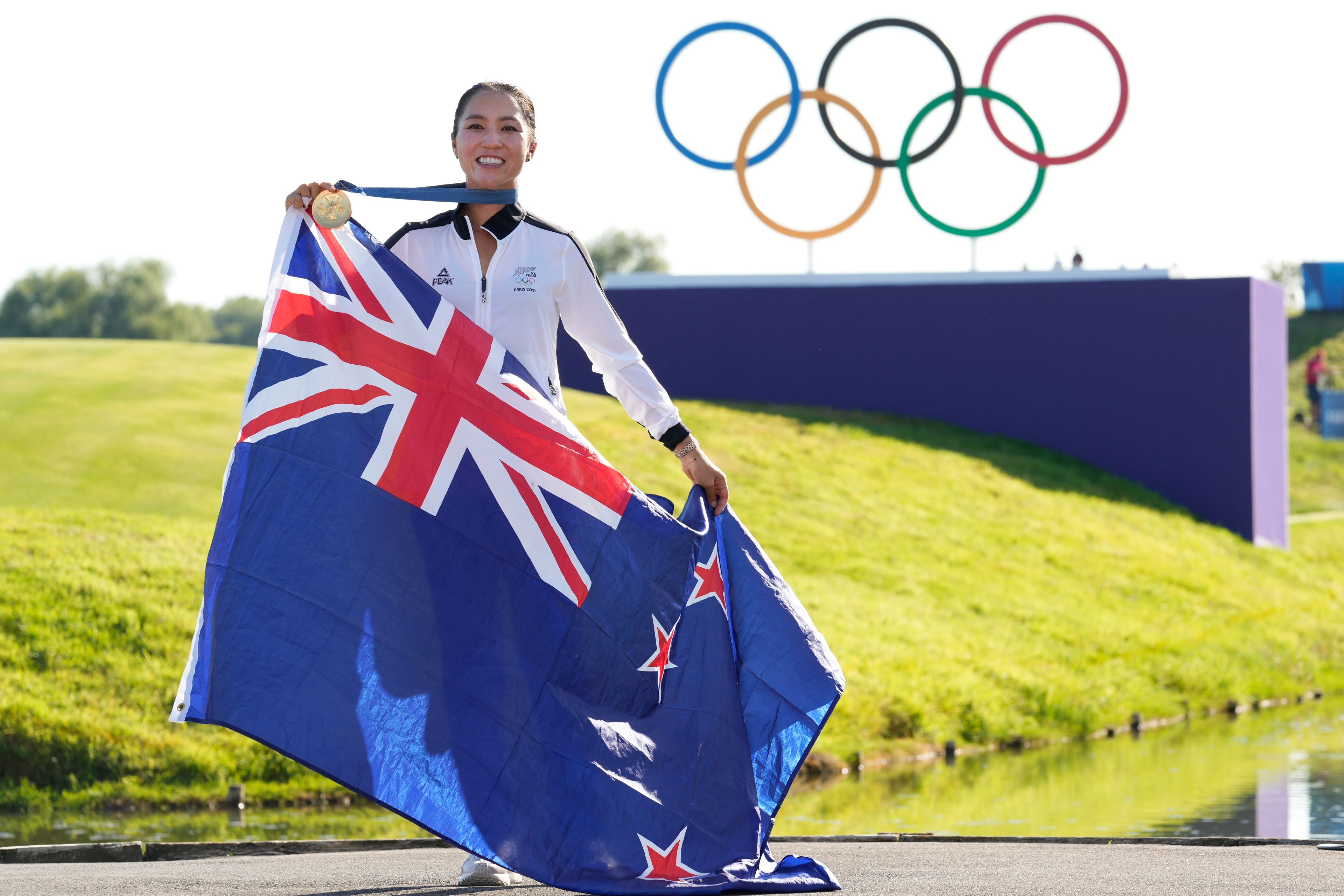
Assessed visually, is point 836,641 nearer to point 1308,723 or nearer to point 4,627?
point 1308,723

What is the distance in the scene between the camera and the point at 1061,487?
985 inches

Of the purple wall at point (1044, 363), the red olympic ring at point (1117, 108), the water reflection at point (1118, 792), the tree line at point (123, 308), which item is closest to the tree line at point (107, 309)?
the tree line at point (123, 308)

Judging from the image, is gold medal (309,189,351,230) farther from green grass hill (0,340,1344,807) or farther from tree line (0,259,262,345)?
tree line (0,259,262,345)

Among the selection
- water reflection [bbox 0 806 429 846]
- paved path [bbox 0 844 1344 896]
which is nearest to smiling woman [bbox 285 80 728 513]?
paved path [bbox 0 844 1344 896]

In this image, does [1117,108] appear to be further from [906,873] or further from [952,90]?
[906,873]

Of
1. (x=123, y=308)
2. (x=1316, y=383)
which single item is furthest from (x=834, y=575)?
(x=123, y=308)

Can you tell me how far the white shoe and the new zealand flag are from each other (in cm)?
48

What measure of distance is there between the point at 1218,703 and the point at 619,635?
12.0 m

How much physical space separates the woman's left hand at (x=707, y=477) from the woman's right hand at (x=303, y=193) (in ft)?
4.33

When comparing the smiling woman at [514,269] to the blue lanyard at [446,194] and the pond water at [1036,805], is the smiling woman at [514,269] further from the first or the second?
the pond water at [1036,805]

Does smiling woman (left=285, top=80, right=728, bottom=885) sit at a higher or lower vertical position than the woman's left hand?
higher

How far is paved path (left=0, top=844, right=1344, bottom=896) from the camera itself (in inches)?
198

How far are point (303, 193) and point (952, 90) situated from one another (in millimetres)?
22382

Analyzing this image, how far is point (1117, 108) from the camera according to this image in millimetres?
25844
